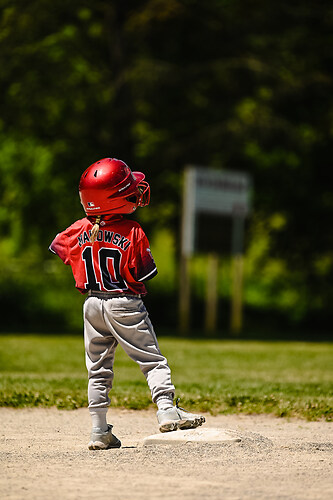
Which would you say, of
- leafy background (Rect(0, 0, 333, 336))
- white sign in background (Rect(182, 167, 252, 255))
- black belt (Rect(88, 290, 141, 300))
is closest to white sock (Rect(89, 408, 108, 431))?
black belt (Rect(88, 290, 141, 300))

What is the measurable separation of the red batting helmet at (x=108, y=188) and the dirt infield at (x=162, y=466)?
1532 millimetres

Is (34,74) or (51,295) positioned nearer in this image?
(34,74)

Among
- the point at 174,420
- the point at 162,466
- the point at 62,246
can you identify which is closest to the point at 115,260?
the point at 62,246

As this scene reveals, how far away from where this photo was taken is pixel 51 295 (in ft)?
85.5

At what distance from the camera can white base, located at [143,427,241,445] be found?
6.02 meters

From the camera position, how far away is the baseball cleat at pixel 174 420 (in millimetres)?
6082

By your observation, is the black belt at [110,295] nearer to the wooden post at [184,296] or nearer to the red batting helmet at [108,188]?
the red batting helmet at [108,188]

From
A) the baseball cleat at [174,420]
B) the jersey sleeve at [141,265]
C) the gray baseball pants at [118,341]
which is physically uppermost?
the jersey sleeve at [141,265]

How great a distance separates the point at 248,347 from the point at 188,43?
11.7 meters

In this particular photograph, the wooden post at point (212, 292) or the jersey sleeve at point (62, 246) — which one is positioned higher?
the jersey sleeve at point (62, 246)

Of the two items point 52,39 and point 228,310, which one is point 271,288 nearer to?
point 228,310

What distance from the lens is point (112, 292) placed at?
20.0 ft

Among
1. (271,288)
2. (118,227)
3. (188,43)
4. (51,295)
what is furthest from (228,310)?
(118,227)

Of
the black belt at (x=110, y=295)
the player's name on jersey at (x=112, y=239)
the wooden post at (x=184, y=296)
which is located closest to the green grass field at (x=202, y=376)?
the wooden post at (x=184, y=296)
